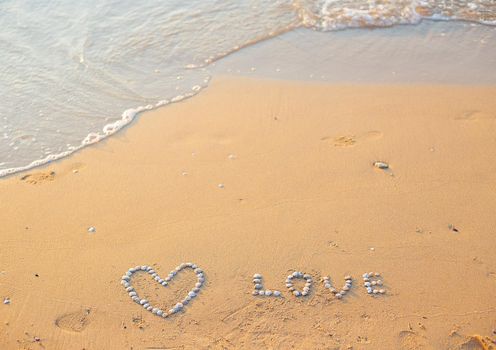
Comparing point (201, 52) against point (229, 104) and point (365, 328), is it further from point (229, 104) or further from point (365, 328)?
point (365, 328)

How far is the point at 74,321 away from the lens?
14.8ft

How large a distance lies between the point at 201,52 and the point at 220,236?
13.1 ft

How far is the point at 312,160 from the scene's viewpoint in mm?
5984

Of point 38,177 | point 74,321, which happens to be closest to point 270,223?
point 74,321

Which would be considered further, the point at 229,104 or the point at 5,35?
the point at 5,35

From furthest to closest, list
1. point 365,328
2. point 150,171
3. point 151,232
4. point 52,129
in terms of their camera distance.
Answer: point 52,129
point 150,171
point 151,232
point 365,328

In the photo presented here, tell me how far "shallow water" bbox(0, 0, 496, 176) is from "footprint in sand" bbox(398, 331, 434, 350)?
4038 millimetres

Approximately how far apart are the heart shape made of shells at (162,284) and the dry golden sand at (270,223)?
0.06 meters

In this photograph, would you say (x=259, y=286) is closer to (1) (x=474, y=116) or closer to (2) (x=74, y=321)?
(2) (x=74, y=321)

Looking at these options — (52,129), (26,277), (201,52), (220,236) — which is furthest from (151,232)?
(201,52)

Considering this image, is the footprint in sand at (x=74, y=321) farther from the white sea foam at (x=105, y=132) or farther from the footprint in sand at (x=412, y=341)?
the footprint in sand at (x=412, y=341)

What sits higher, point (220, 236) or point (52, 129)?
point (52, 129)

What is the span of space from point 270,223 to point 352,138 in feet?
5.48

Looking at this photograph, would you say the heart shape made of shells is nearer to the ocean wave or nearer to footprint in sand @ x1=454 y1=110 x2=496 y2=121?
footprint in sand @ x1=454 y1=110 x2=496 y2=121
